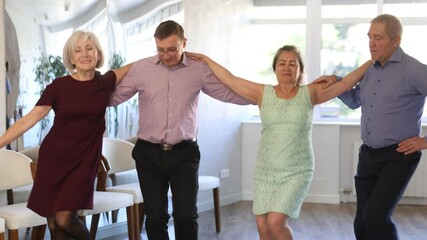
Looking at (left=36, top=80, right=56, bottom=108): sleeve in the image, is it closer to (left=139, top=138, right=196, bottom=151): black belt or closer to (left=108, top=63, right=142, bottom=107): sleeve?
(left=108, top=63, right=142, bottom=107): sleeve

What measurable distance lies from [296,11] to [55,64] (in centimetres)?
343

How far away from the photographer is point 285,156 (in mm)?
3727

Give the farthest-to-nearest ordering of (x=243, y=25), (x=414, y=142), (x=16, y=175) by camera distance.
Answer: (x=243, y=25), (x=16, y=175), (x=414, y=142)

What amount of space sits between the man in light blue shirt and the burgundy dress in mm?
1554

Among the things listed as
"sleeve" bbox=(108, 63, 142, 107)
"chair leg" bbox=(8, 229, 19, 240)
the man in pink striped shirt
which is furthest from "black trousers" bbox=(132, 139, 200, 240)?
"chair leg" bbox=(8, 229, 19, 240)

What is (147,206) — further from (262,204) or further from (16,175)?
(16,175)

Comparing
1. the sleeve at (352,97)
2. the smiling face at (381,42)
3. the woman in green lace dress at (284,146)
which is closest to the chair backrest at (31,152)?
the woman in green lace dress at (284,146)

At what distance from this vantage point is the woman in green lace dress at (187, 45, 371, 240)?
3713 mm

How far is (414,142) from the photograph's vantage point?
3688 millimetres

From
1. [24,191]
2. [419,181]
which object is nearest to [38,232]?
[24,191]

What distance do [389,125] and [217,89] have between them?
1025 millimetres

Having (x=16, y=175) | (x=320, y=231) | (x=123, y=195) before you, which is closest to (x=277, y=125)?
(x=123, y=195)

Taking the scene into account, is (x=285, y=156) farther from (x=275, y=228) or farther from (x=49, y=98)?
(x=49, y=98)

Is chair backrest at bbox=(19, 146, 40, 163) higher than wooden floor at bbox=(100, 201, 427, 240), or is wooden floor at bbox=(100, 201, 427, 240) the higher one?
chair backrest at bbox=(19, 146, 40, 163)
